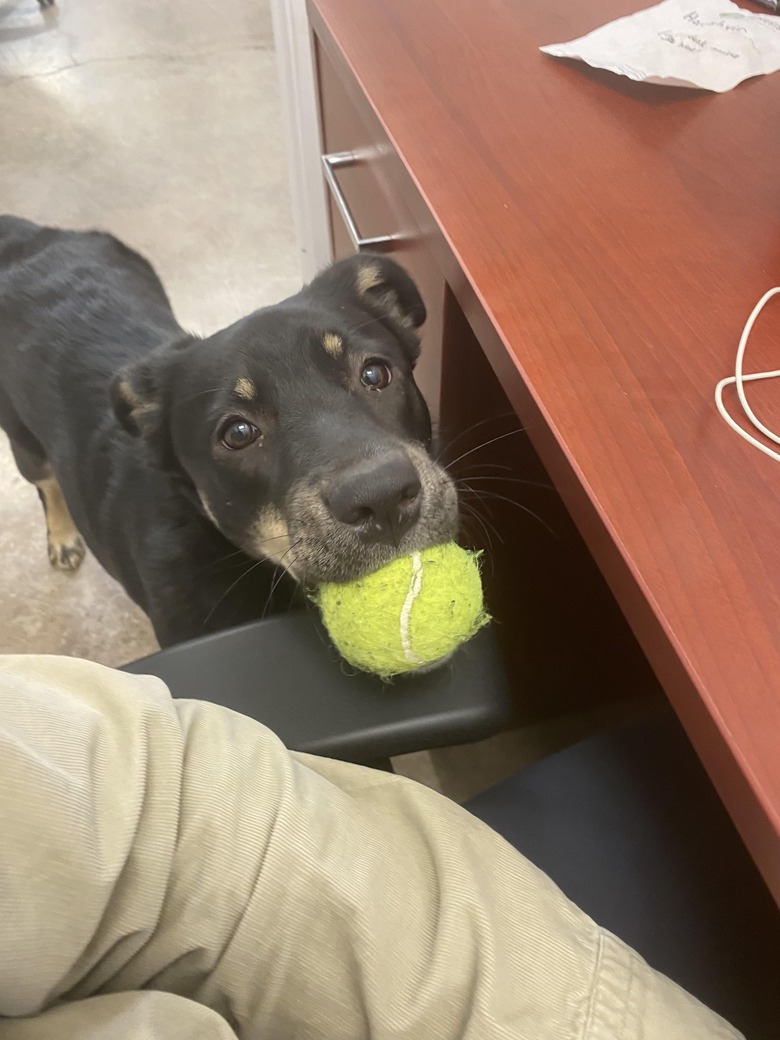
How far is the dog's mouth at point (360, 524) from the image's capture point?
86cm

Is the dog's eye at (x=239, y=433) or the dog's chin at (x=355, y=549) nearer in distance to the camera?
the dog's chin at (x=355, y=549)

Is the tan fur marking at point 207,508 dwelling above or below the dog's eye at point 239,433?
below

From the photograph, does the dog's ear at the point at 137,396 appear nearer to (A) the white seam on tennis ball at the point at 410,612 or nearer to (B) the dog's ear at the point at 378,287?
(B) the dog's ear at the point at 378,287

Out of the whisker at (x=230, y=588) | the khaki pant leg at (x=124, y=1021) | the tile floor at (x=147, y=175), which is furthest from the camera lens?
the tile floor at (x=147, y=175)

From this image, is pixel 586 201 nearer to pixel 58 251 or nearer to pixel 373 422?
pixel 373 422

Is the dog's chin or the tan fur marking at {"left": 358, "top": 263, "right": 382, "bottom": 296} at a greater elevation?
the tan fur marking at {"left": 358, "top": 263, "right": 382, "bottom": 296}

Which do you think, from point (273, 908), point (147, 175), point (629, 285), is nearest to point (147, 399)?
point (629, 285)

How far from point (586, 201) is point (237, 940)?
2.76 feet

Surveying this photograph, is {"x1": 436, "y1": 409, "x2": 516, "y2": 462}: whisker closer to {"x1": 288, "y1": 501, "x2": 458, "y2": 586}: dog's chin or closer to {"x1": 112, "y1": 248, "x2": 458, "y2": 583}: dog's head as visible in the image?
{"x1": 112, "y1": 248, "x2": 458, "y2": 583}: dog's head

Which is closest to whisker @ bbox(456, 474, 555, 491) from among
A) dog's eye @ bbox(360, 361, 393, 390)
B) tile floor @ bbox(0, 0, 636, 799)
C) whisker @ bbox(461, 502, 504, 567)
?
whisker @ bbox(461, 502, 504, 567)

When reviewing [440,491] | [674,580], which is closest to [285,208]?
[440,491]

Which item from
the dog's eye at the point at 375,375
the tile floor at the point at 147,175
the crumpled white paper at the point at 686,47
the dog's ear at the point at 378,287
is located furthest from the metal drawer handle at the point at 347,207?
the tile floor at the point at 147,175

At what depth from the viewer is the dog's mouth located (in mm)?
858

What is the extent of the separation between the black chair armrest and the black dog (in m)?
0.14
